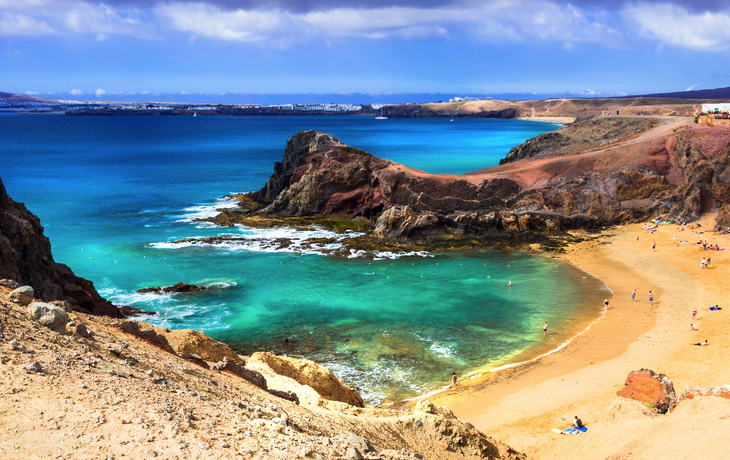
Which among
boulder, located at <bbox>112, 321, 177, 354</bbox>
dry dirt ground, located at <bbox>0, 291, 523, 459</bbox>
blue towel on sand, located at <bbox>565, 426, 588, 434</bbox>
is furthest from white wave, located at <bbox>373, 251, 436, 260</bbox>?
dry dirt ground, located at <bbox>0, 291, 523, 459</bbox>

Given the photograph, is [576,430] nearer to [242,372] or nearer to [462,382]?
[462,382]

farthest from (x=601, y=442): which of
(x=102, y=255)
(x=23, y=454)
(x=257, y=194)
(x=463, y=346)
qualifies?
(x=257, y=194)

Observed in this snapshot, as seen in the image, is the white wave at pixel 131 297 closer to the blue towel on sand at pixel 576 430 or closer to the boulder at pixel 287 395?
the boulder at pixel 287 395

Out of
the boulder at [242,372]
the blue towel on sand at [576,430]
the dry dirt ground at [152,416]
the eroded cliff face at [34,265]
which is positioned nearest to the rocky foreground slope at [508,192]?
the eroded cliff face at [34,265]

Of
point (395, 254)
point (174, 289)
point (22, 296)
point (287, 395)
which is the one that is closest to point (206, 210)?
point (174, 289)

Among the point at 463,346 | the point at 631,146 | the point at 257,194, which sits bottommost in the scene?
the point at 463,346

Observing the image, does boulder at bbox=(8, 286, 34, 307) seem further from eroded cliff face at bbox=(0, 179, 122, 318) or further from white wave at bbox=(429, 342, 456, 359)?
white wave at bbox=(429, 342, 456, 359)

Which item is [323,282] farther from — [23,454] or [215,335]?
[23,454]
